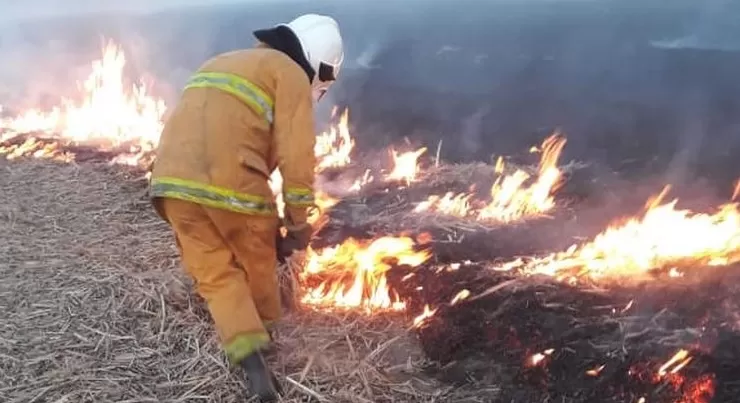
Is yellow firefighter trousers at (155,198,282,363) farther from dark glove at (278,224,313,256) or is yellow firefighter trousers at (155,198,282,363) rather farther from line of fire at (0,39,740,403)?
line of fire at (0,39,740,403)

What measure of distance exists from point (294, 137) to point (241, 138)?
0.83ft

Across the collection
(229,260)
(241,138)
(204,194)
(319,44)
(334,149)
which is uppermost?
(319,44)

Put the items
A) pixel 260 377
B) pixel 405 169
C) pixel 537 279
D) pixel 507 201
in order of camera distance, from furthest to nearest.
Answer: pixel 405 169
pixel 507 201
pixel 537 279
pixel 260 377

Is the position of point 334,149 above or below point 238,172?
below

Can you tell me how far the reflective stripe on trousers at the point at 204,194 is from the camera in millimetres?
3385

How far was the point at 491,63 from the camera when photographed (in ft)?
47.4

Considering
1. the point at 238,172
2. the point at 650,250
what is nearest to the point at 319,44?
the point at 238,172

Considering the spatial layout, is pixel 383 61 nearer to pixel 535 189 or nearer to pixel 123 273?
pixel 535 189

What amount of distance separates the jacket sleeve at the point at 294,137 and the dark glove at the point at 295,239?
0.51 feet

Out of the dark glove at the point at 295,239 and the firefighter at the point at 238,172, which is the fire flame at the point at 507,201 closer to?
the dark glove at the point at 295,239

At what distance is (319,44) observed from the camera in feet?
12.1

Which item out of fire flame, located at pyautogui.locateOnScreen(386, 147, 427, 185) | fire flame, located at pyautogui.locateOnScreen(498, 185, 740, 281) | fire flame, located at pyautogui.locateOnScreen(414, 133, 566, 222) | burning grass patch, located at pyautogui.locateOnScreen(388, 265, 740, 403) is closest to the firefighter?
burning grass patch, located at pyautogui.locateOnScreen(388, 265, 740, 403)

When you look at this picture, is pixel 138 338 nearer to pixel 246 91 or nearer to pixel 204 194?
pixel 204 194

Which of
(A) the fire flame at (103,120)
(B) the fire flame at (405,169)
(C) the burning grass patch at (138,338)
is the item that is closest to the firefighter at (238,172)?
(C) the burning grass patch at (138,338)
